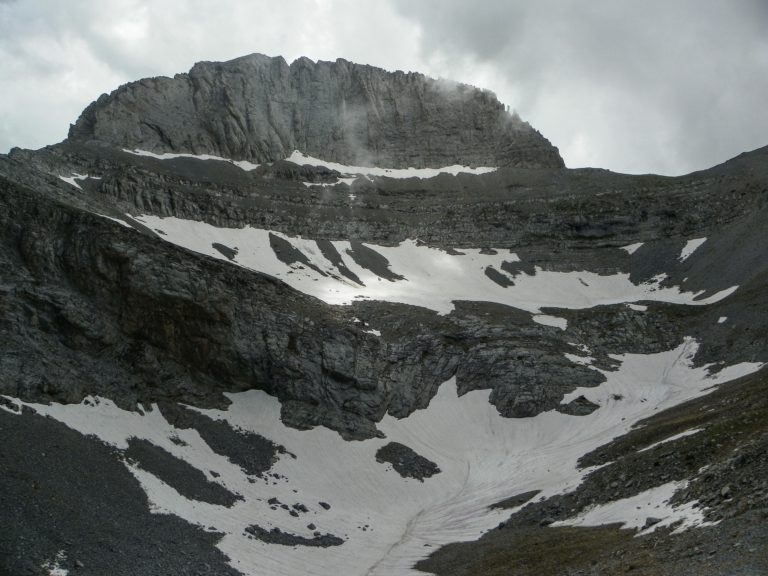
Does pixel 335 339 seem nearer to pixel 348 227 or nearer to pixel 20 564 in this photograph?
pixel 20 564

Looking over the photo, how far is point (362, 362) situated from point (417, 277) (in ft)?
100

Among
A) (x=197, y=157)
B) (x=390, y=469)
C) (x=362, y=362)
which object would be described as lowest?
(x=390, y=469)

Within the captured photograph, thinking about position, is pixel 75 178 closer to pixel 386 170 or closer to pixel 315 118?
pixel 315 118

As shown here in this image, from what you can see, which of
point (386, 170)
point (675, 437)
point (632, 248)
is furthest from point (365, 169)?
point (675, 437)

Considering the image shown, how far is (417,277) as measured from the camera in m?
83.6

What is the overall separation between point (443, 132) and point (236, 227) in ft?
170

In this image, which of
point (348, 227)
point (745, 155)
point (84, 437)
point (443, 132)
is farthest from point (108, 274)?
point (745, 155)

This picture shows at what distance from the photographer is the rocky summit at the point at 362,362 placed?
93.1ft

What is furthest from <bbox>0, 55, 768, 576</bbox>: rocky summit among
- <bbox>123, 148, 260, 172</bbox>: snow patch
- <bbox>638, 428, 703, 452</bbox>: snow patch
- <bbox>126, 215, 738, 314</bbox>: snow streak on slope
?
<bbox>123, 148, 260, 172</bbox>: snow patch

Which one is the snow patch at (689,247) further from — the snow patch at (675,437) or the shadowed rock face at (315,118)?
the snow patch at (675,437)

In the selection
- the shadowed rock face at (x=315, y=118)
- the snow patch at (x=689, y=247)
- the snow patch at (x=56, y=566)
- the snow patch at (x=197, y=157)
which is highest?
the shadowed rock face at (x=315, y=118)

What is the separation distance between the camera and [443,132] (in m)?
122

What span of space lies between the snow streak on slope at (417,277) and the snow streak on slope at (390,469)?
56.3 feet

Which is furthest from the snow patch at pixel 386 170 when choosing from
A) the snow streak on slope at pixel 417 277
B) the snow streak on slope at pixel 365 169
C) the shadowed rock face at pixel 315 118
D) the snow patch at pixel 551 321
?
the snow patch at pixel 551 321
